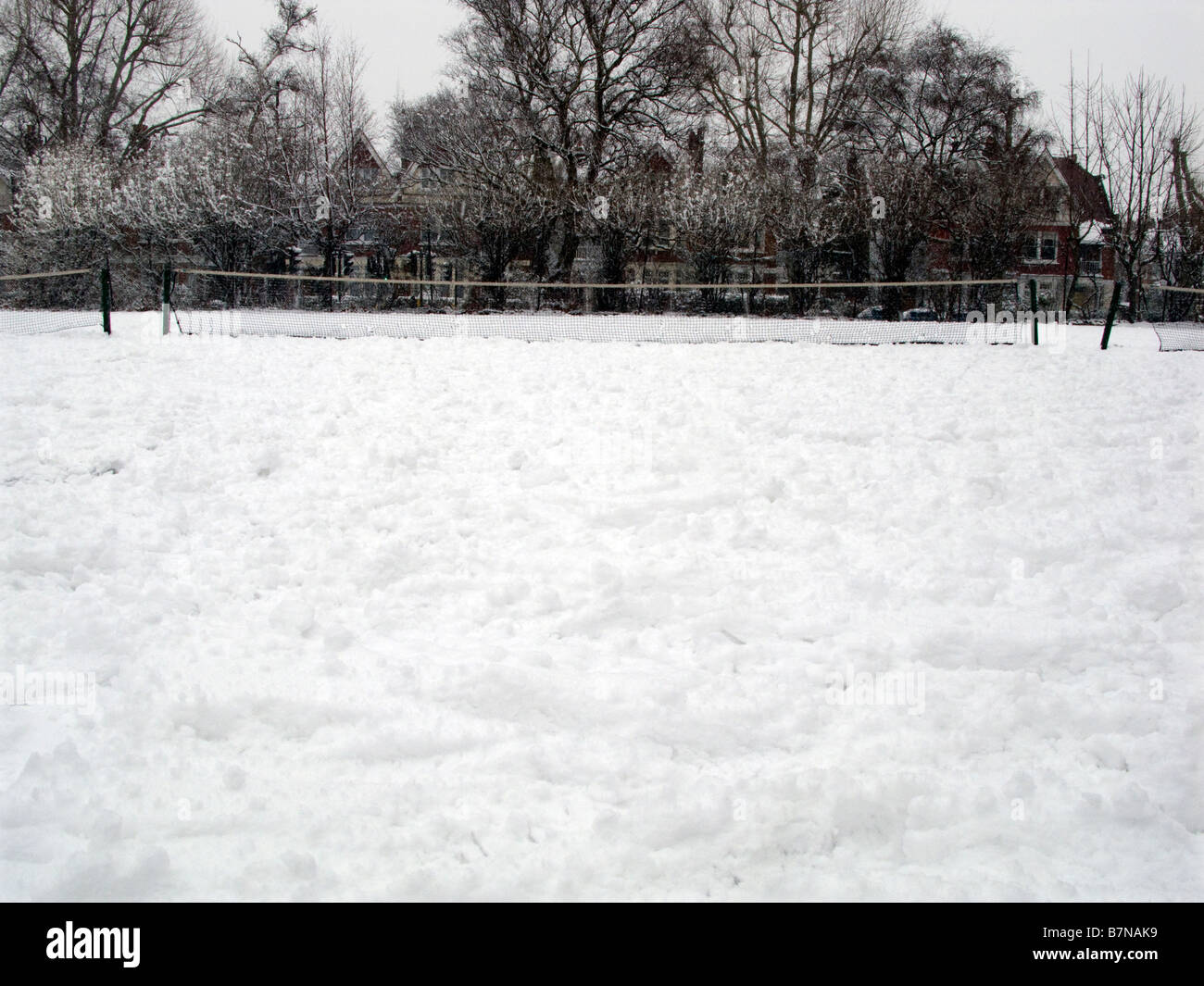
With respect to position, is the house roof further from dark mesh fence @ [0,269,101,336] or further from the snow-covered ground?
dark mesh fence @ [0,269,101,336]

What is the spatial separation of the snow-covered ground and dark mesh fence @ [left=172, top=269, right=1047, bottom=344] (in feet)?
40.8

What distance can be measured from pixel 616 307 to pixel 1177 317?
1611 cm

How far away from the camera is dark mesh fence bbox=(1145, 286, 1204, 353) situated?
1748cm

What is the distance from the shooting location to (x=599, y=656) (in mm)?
3889

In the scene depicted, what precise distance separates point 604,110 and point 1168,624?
30983 millimetres

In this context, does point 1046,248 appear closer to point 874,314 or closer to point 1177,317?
point 1177,317

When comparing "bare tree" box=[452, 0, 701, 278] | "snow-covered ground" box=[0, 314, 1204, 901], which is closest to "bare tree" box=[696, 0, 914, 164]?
"bare tree" box=[452, 0, 701, 278]

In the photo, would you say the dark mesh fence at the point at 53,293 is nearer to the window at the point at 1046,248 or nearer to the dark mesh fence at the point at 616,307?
the dark mesh fence at the point at 616,307

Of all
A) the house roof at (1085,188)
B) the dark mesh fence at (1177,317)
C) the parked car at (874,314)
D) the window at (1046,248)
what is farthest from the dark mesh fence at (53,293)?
the window at (1046,248)

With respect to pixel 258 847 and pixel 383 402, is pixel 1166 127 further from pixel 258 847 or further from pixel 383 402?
pixel 258 847

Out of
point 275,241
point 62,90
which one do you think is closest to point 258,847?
point 275,241

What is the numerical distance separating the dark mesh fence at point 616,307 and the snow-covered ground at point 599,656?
12430mm

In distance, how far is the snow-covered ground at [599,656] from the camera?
269 cm

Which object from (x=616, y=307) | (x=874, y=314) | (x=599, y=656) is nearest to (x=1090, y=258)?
(x=874, y=314)
